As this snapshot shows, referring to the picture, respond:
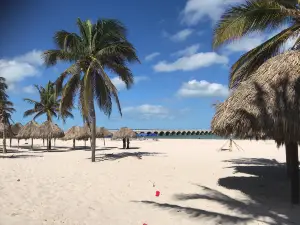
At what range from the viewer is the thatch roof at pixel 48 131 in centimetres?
3017

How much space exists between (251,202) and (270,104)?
248cm

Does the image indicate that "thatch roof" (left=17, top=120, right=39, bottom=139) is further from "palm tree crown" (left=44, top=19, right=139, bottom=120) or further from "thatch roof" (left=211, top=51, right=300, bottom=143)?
"thatch roof" (left=211, top=51, right=300, bottom=143)

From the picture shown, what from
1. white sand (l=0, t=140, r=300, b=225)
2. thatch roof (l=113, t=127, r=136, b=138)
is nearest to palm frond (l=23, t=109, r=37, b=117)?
thatch roof (l=113, t=127, r=136, b=138)

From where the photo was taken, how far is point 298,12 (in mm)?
8109

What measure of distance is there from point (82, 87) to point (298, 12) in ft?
37.2

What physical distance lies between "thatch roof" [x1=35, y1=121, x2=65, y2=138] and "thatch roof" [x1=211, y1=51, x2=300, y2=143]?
24486mm

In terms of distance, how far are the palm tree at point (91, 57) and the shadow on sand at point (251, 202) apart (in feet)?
26.0

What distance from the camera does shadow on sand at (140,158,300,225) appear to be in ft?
21.4

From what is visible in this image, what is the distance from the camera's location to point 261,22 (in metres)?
8.92

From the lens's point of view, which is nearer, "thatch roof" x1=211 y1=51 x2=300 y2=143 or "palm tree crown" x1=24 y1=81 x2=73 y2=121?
"thatch roof" x1=211 y1=51 x2=300 y2=143

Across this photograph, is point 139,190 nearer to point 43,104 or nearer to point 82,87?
point 82,87

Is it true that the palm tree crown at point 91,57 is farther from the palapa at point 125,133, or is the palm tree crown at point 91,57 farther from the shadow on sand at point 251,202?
the palapa at point 125,133

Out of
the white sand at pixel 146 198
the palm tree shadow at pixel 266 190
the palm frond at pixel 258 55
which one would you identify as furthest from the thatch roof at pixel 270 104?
the white sand at pixel 146 198

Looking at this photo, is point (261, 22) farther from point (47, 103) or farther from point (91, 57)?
point (47, 103)
